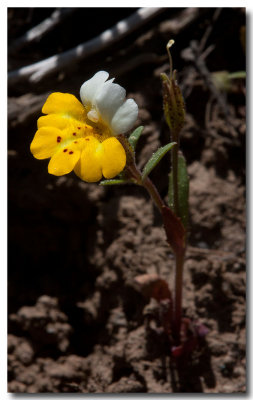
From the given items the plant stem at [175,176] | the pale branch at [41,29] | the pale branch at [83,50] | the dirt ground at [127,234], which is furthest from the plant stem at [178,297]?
the pale branch at [41,29]

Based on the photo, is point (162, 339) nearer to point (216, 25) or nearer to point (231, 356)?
point (231, 356)

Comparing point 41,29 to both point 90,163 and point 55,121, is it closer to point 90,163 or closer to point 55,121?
point 55,121

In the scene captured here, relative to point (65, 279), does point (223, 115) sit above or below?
above

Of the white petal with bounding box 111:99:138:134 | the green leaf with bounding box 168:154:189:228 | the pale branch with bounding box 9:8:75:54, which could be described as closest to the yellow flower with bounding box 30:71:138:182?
the white petal with bounding box 111:99:138:134

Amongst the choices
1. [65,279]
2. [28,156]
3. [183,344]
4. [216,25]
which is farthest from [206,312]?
[216,25]

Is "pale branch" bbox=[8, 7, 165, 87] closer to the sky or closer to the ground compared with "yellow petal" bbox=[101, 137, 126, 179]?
closer to the sky

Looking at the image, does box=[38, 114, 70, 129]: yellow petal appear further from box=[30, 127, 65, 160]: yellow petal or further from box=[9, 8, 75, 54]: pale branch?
box=[9, 8, 75, 54]: pale branch

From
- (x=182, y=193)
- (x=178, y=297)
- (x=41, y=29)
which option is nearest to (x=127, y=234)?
(x=178, y=297)
